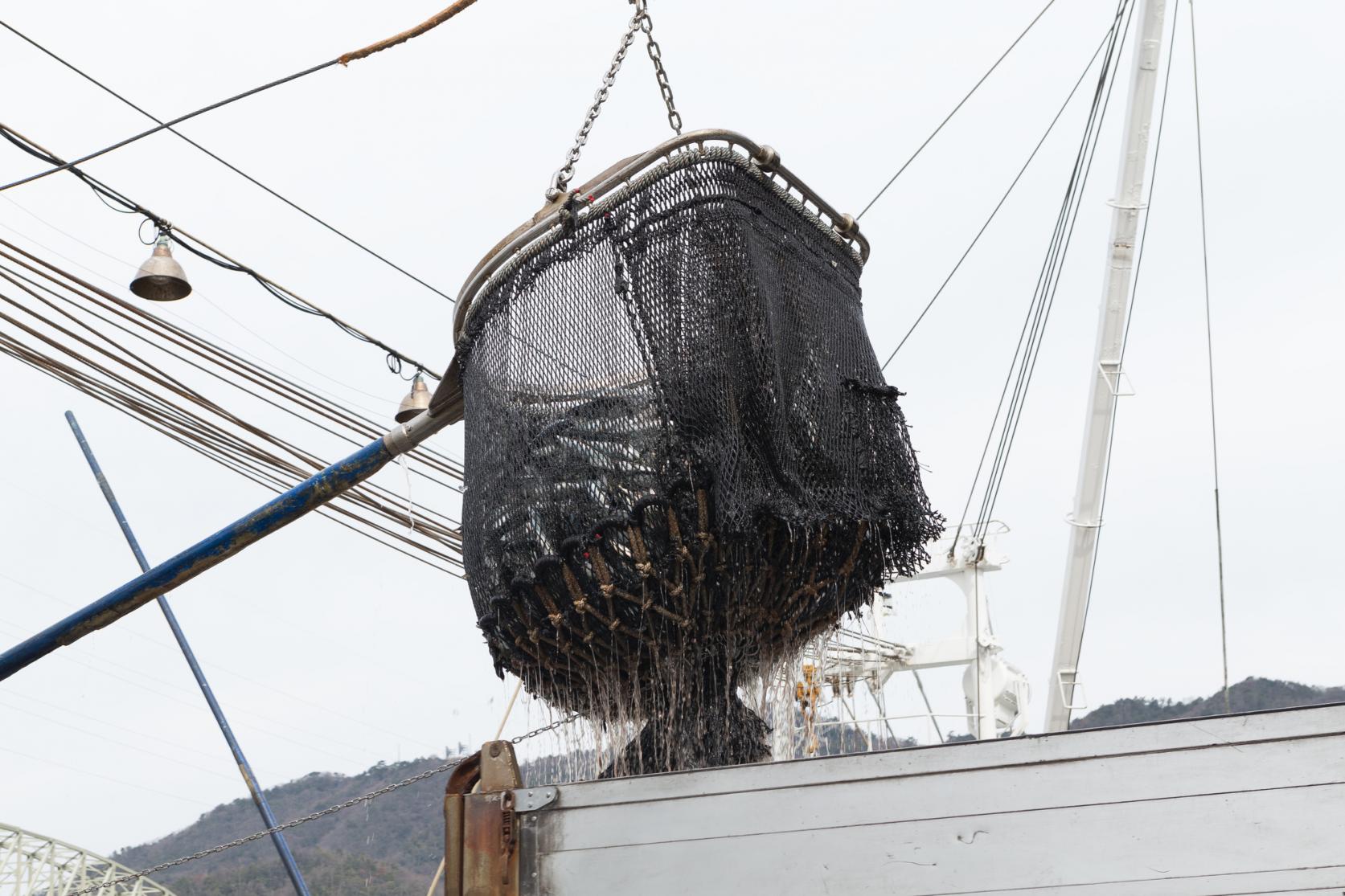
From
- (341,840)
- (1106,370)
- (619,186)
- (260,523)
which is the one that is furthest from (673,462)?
(341,840)

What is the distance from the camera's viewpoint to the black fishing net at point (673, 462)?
11.7 ft

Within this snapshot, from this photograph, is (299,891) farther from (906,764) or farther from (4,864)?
(906,764)

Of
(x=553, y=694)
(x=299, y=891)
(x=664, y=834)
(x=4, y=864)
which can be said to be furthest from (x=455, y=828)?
(x=4, y=864)

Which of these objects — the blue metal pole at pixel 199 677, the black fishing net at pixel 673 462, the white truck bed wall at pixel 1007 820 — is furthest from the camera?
the blue metal pole at pixel 199 677

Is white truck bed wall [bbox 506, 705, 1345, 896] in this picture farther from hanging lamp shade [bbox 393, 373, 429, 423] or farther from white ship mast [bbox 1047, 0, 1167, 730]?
white ship mast [bbox 1047, 0, 1167, 730]

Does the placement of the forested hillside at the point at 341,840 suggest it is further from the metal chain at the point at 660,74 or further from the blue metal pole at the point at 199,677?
the metal chain at the point at 660,74

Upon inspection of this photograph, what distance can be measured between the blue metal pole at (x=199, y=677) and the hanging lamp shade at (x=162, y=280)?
6968 millimetres

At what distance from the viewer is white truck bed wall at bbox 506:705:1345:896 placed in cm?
249

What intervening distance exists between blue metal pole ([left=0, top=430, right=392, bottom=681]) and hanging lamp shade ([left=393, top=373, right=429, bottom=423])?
146cm

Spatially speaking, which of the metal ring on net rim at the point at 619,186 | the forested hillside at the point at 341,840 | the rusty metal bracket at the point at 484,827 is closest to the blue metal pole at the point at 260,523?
the metal ring on net rim at the point at 619,186

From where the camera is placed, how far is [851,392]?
4094 millimetres

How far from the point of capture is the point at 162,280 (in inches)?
241

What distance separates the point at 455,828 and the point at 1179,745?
1.64m

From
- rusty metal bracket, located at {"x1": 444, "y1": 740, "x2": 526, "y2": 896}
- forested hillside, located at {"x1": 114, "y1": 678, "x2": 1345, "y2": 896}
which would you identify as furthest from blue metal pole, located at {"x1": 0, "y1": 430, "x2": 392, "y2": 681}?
forested hillside, located at {"x1": 114, "y1": 678, "x2": 1345, "y2": 896}
